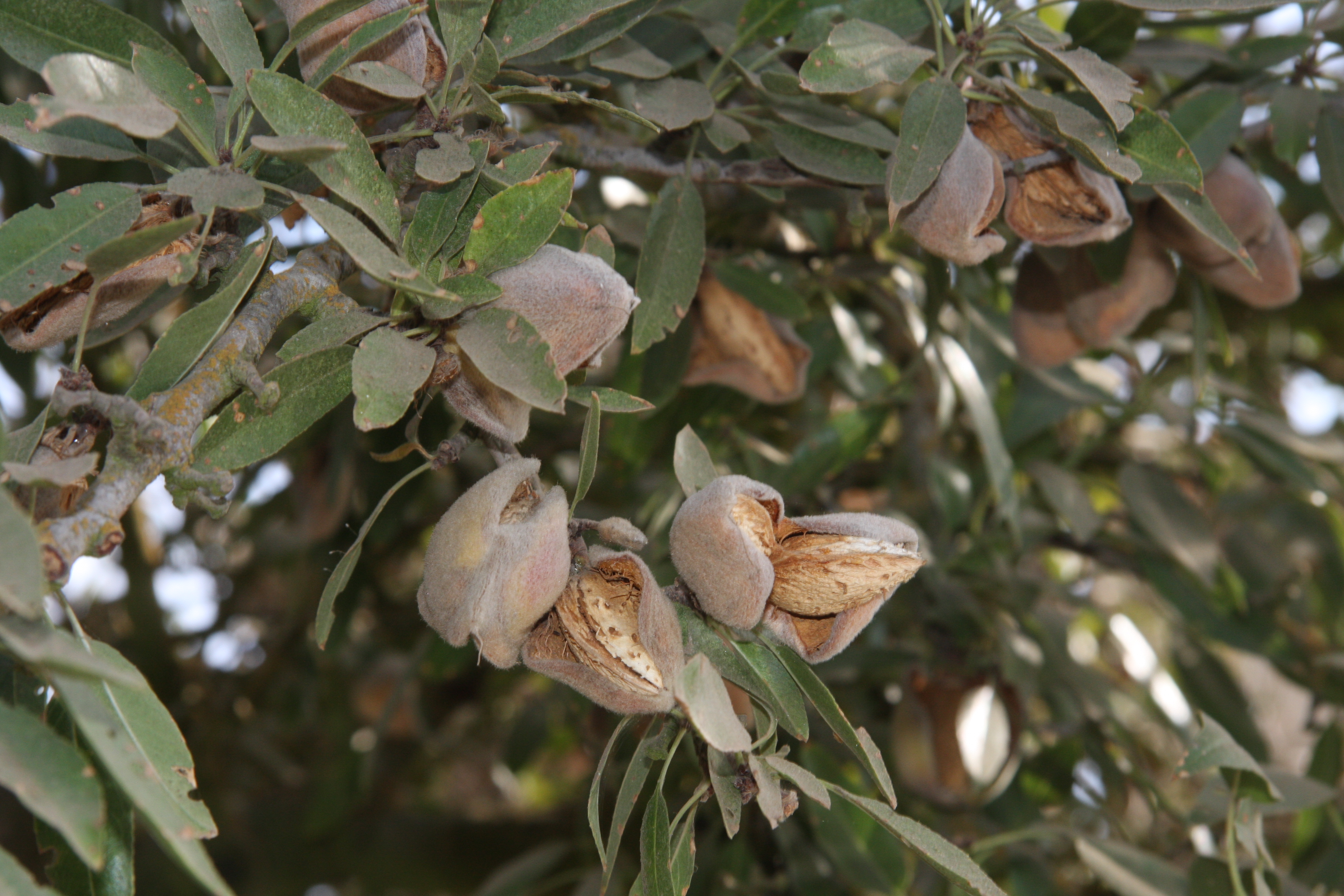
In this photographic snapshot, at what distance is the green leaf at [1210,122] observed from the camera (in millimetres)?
936

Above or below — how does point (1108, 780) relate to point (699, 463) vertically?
below

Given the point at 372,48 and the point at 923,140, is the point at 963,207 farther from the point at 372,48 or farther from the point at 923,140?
the point at 372,48

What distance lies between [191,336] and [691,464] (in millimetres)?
295

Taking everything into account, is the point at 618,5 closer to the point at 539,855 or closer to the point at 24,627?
the point at 24,627

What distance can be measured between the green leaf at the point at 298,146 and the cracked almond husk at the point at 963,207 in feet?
1.25

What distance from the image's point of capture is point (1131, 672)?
1.62m

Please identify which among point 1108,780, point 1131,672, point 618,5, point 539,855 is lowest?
point 539,855

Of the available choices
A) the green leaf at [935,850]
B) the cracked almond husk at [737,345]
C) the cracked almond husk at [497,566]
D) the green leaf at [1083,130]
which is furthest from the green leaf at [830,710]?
the cracked almond husk at [737,345]

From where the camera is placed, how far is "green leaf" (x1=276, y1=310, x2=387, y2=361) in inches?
23.2

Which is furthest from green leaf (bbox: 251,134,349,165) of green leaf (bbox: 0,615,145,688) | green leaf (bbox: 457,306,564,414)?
green leaf (bbox: 0,615,145,688)

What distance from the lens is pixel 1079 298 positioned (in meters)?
1.06

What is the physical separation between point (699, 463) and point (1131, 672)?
1.18 meters

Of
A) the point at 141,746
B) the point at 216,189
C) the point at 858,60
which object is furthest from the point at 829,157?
the point at 141,746

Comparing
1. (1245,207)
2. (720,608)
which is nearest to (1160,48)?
(1245,207)
